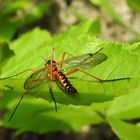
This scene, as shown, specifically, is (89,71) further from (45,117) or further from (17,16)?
(17,16)

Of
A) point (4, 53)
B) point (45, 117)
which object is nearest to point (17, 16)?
point (45, 117)

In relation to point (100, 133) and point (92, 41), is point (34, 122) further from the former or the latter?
point (100, 133)

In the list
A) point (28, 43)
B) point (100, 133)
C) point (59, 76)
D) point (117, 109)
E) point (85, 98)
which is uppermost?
point (28, 43)

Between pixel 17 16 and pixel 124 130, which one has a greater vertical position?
pixel 17 16

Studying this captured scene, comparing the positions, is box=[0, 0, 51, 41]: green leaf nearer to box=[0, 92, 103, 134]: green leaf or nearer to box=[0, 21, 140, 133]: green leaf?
box=[0, 92, 103, 134]: green leaf

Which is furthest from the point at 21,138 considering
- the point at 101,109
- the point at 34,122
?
the point at 101,109

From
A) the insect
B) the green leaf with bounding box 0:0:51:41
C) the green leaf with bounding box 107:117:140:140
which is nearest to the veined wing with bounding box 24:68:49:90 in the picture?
the insect
